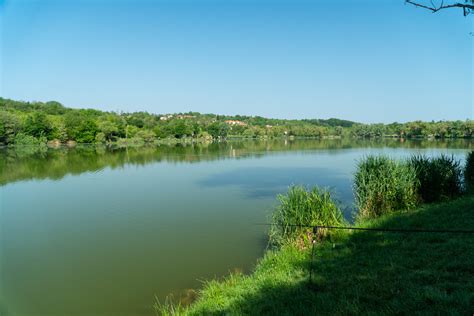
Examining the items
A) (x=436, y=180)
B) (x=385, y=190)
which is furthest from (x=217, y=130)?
(x=385, y=190)

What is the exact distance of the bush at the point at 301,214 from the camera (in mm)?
7998

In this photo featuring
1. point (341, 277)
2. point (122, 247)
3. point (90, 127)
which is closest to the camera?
point (341, 277)

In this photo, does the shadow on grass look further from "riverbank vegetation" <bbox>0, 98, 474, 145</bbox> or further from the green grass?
"riverbank vegetation" <bbox>0, 98, 474, 145</bbox>

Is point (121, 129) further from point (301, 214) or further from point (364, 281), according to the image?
point (364, 281)

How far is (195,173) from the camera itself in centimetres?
2745

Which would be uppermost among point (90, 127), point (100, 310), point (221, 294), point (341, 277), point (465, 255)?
point (90, 127)

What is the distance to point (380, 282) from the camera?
4797 millimetres

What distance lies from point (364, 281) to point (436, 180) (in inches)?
337

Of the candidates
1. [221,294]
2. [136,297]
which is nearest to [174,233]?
[136,297]

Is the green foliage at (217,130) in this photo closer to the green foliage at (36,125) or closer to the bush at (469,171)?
the green foliage at (36,125)

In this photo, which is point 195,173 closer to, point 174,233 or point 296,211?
point 174,233

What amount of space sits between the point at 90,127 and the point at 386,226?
83.5 m

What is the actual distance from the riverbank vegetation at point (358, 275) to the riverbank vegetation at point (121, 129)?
7312cm

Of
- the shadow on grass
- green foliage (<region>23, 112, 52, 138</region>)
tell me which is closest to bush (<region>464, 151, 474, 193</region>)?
the shadow on grass
